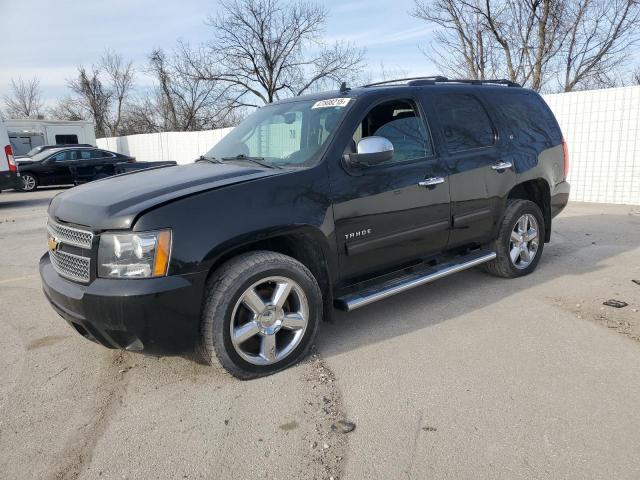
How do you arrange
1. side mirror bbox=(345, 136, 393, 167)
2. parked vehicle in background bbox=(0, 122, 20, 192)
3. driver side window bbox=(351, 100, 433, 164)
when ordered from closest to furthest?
side mirror bbox=(345, 136, 393, 167)
driver side window bbox=(351, 100, 433, 164)
parked vehicle in background bbox=(0, 122, 20, 192)

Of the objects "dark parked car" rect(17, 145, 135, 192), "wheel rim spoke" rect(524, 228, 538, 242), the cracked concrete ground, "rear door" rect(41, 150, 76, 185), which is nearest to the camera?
the cracked concrete ground

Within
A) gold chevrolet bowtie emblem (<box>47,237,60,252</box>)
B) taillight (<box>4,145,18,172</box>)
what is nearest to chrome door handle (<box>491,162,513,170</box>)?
gold chevrolet bowtie emblem (<box>47,237,60,252</box>)

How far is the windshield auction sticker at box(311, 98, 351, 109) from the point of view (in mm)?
3723

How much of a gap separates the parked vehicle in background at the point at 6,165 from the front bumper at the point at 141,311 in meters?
11.1

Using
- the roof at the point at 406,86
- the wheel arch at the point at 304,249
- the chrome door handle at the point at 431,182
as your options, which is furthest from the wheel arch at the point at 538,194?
the wheel arch at the point at 304,249

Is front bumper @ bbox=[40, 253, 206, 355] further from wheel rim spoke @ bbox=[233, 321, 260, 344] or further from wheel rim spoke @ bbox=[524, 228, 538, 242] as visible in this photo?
wheel rim spoke @ bbox=[524, 228, 538, 242]

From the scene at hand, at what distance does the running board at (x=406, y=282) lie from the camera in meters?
3.52

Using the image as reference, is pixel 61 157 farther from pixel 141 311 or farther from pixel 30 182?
pixel 141 311

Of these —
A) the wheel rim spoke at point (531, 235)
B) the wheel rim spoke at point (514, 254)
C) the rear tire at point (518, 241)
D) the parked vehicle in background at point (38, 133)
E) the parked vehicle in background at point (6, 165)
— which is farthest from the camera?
the parked vehicle in background at point (38, 133)

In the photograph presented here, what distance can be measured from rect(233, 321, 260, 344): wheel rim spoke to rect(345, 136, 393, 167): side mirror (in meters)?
1.32

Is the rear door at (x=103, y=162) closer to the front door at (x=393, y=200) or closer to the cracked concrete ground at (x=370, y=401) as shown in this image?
the cracked concrete ground at (x=370, y=401)

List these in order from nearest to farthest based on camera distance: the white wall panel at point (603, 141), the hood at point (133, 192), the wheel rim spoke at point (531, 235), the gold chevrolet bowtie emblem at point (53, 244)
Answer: the hood at point (133, 192) → the gold chevrolet bowtie emblem at point (53, 244) → the wheel rim spoke at point (531, 235) → the white wall panel at point (603, 141)

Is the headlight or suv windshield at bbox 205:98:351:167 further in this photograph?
suv windshield at bbox 205:98:351:167

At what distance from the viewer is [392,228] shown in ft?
12.2
